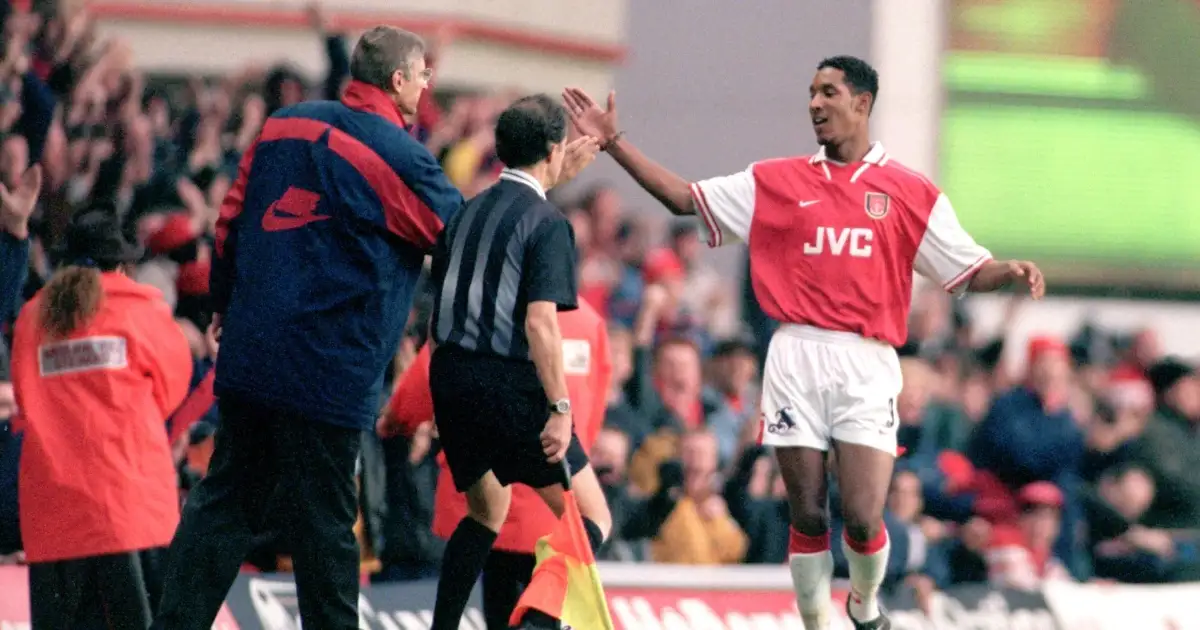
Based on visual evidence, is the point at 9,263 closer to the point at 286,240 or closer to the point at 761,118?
the point at 286,240

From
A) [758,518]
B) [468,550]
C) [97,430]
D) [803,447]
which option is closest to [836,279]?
[803,447]

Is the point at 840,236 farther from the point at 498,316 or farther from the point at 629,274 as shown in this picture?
the point at 629,274

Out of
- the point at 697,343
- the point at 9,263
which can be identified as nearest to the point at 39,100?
the point at 9,263

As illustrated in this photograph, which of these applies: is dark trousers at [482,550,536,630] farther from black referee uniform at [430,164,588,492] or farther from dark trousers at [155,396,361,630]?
dark trousers at [155,396,361,630]

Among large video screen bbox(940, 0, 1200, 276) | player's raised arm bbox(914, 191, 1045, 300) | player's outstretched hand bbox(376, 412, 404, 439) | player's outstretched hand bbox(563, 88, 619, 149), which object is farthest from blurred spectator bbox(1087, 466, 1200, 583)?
player's outstretched hand bbox(563, 88, 619, 149)

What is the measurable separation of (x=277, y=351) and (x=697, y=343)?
24.4 feet

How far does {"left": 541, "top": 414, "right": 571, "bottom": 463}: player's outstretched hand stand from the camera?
7863 mm

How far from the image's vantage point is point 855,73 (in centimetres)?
901

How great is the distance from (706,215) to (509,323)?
1.56 m

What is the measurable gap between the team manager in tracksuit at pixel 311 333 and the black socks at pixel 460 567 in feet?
Result: 2.52

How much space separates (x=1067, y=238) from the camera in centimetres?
1938

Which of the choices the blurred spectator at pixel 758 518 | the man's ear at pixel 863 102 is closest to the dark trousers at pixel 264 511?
the man's ear at pixel 863 102

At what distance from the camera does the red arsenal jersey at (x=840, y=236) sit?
8.96 meters

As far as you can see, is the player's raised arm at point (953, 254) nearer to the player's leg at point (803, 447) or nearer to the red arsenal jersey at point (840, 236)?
the red arsenal jersey at point (840, 236)
